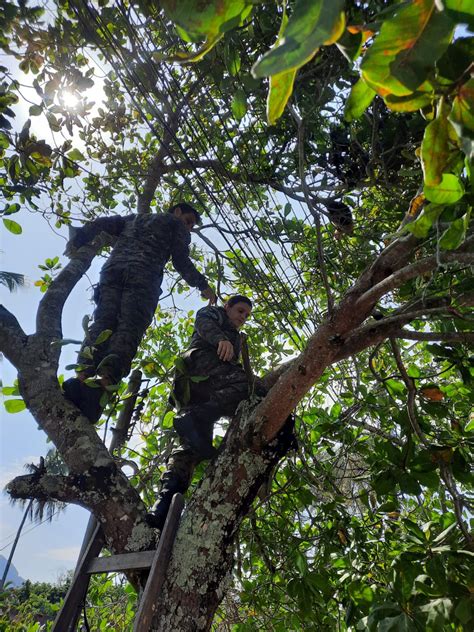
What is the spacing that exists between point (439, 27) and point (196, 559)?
188 cm

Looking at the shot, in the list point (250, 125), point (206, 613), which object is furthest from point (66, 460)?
point (250, 125)

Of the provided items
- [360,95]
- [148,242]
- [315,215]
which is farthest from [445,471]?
[148,242]

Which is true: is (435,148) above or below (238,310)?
below

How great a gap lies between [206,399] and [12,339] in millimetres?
1123

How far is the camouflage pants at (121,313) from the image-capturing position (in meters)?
2.59

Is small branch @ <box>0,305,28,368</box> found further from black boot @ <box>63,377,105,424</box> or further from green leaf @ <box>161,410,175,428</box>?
green leaf @ <box>161,410,175,428</box>

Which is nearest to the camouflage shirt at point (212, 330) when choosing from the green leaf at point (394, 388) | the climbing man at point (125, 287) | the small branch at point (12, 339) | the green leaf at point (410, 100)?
the climbing man at point (125, 287)

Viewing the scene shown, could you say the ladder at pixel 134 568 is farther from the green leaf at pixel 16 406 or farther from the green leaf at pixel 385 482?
the green leaf at pixel 385 482

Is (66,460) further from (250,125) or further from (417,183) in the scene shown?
(417,183)

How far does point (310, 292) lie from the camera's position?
164 inches

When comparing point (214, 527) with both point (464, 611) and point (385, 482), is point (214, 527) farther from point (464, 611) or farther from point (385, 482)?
point (464, 611)

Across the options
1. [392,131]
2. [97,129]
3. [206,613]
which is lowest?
[206,613]

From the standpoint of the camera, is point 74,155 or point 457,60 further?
point 74,155

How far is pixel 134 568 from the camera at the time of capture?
1.81 m
